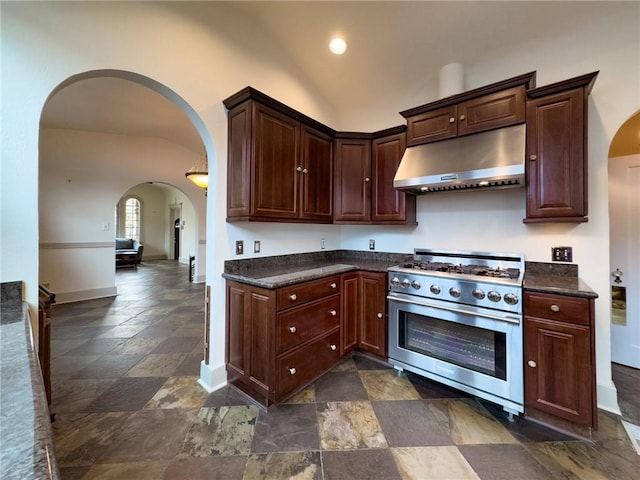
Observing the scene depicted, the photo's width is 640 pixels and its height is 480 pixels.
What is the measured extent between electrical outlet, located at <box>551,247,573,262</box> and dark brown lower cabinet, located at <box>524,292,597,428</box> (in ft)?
2.24

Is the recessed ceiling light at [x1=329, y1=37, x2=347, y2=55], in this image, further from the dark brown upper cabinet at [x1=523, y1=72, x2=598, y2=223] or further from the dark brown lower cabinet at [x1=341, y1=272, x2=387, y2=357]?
the dark brown lower cabinet at [x1=341, y1=272, x2=387, y2=357]

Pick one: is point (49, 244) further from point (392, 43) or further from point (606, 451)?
point (606, 451)

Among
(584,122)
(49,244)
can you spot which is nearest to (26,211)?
(584,122)

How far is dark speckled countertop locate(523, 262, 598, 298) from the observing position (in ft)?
5.41

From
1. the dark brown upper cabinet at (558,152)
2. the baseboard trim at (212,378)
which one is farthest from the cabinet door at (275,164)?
the dark brown upper cabinet at (558,152)

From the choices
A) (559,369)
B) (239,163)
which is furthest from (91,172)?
(559,369)

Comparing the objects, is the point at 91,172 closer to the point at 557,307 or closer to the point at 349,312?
the point at 349,312

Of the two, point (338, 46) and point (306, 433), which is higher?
point (338, 46)

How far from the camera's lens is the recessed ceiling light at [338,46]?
2.64 meters

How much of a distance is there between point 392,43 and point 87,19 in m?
2.47

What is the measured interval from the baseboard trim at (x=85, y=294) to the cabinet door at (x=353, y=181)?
4852 millimetres

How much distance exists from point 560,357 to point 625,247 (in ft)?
5.77

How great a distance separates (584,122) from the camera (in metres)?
1.84

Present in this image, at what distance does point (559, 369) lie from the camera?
1674 mm
